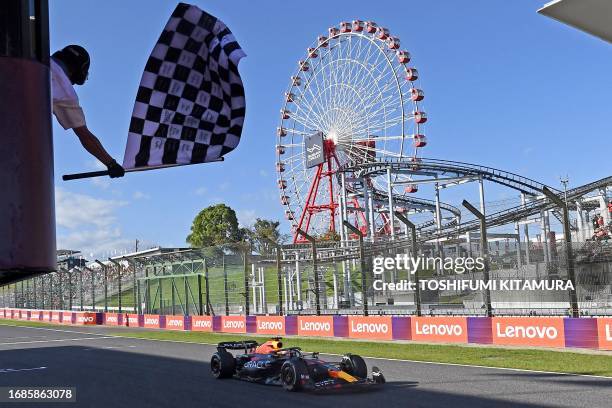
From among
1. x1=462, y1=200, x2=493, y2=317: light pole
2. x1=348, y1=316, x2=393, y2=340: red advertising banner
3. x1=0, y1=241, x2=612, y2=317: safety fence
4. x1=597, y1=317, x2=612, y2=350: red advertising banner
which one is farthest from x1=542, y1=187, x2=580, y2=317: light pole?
x1=348, y1=316, x2=393, y2=340: red advertising banner

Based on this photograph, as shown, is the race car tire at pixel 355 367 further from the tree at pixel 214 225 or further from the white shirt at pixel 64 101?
the tree at pixel 214 225

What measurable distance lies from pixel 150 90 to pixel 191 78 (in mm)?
198

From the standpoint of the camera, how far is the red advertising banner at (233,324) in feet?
74.7

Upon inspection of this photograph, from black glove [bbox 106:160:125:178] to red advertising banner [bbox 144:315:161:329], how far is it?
26726mm

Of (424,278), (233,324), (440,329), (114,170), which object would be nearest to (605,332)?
(440,329)

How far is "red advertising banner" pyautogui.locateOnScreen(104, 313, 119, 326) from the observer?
106 feet

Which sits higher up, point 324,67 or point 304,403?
point 324,67

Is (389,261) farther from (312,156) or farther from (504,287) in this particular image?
(312,156)

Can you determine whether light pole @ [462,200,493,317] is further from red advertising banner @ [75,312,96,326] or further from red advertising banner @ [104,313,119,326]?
Result: red advertising banner @ [75,312,96,326]

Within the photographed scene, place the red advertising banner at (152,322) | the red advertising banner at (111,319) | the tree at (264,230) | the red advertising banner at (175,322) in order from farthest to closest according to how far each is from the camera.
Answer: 1. the tree at (264,230)
2. the red advertising banner at (111,319)
3. the red advertising banner at (152,322)
4. the red advertising banner at (175,322)

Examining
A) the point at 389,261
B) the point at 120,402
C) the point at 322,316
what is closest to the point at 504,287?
the point at 389,261

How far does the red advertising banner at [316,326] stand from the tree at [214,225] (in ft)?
195

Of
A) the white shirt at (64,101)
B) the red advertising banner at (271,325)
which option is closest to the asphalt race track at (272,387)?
the red advertising banner at (271,325)

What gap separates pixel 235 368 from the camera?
1086 cm
